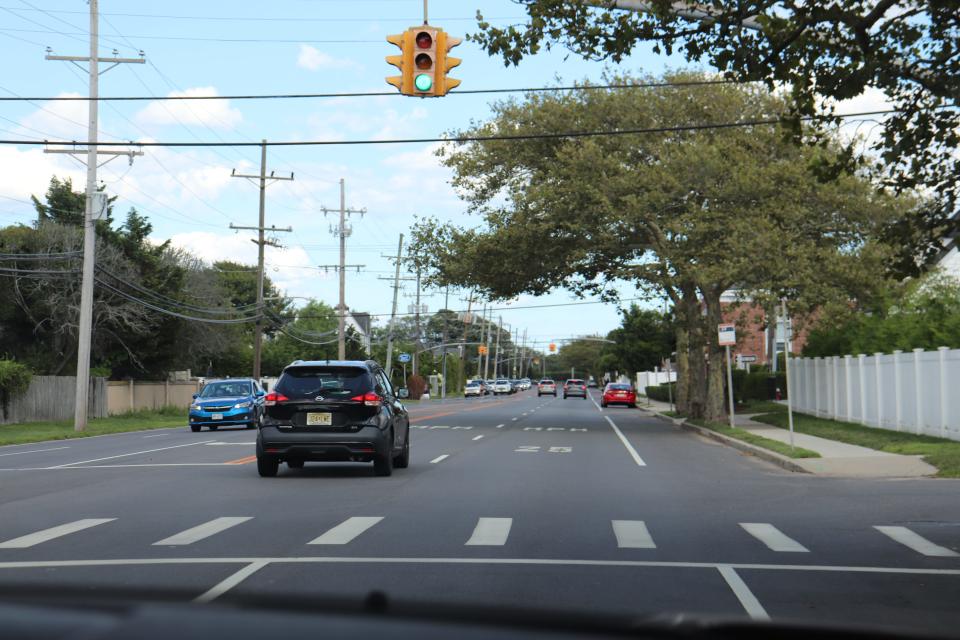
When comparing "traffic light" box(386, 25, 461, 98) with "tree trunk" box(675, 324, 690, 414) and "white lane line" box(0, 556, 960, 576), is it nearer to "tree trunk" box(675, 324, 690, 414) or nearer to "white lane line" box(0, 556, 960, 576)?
"white lane line" box(0, 556, 960, 576)

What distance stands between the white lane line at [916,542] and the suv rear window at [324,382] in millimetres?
8062

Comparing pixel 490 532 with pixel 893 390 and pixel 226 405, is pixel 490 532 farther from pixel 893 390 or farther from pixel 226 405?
pixel 226 405

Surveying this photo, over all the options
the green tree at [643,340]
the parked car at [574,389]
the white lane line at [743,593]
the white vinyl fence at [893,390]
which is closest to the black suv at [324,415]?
the white lane line at [743,593]

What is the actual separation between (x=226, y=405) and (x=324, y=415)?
65.8 ft

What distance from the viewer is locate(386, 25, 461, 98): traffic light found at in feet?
51.8

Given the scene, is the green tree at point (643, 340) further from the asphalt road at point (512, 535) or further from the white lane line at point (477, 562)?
the white lane line at point (477, 562)

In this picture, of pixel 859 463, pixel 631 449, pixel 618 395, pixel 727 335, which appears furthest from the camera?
pixel 618 395

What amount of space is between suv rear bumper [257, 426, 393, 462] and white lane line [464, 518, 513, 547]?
16.6ft

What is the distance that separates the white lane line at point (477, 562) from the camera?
32.3 ft

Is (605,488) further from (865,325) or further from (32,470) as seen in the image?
(865,325)

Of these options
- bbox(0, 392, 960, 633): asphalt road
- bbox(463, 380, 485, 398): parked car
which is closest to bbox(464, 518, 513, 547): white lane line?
bbox(0, 392, 960, 633): asphalt road

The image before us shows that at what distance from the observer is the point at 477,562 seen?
10.1 meters

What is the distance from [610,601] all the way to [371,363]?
35.4ft

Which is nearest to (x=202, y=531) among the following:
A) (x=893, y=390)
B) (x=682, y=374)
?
(x=893, y=390)
